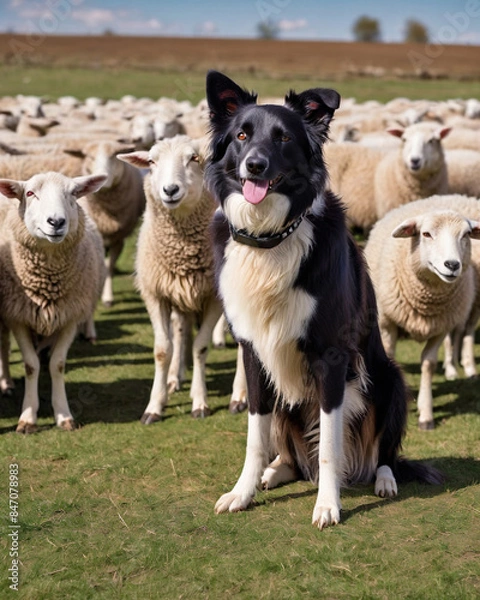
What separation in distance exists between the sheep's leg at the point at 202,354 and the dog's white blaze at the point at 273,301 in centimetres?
224

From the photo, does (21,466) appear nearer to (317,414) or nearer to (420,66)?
(317,414)

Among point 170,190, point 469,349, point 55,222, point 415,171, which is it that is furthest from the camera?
point 415,171

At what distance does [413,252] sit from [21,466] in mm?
3059

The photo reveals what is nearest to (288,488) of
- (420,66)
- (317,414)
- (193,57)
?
(317,414)

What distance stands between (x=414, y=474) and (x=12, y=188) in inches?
125

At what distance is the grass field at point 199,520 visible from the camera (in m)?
3.44

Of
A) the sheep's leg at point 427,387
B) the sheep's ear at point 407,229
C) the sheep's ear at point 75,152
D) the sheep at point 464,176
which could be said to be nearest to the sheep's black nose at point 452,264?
the sheep's ear at point 407,229

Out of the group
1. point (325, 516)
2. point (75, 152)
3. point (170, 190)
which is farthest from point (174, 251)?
point (75, 152)

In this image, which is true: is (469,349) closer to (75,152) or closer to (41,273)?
(41,273)

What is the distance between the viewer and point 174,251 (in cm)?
607

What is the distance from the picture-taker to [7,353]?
21.4 ft

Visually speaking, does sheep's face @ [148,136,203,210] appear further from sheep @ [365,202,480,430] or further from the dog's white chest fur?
the dog's white chest fur

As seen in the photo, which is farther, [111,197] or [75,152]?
[75,152]

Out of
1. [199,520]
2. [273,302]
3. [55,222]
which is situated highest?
[55,222]
